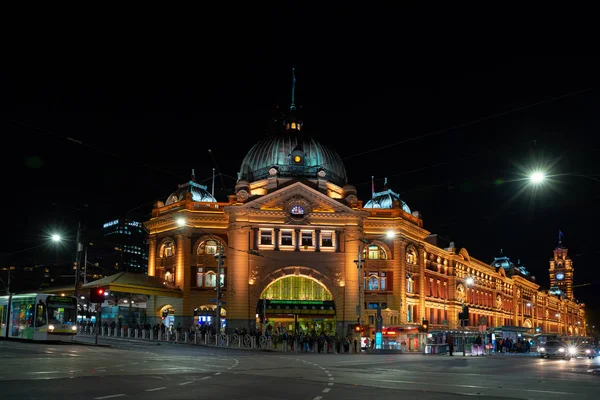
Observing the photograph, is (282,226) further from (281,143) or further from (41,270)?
(41,270)

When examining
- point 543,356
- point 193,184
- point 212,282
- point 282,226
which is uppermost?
point 193,184

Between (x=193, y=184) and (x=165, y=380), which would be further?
(x=193, y=184)

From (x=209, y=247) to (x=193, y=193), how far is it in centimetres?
1343

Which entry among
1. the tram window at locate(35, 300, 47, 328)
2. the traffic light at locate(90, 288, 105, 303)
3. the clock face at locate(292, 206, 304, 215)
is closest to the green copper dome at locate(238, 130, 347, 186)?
the clock face at locate(292, 206, 304, 215)

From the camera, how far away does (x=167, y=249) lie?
80938 millimetres

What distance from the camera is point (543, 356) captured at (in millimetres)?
54594

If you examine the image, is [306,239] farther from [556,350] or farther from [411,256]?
[556,350]

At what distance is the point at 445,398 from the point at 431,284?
76.6 metres

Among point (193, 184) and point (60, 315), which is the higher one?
point (193, 184)

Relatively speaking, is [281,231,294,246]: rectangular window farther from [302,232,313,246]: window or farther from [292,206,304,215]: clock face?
[292,206,304,215]: clock face

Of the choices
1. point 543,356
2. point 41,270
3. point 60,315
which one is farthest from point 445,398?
point 41,270

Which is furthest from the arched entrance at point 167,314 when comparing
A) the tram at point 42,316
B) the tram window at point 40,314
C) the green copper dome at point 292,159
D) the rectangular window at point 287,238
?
the tram window at point 40,314

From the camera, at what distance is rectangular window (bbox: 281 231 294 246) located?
7531 cm

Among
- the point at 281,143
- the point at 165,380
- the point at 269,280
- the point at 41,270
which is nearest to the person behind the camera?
the point at 165,380
